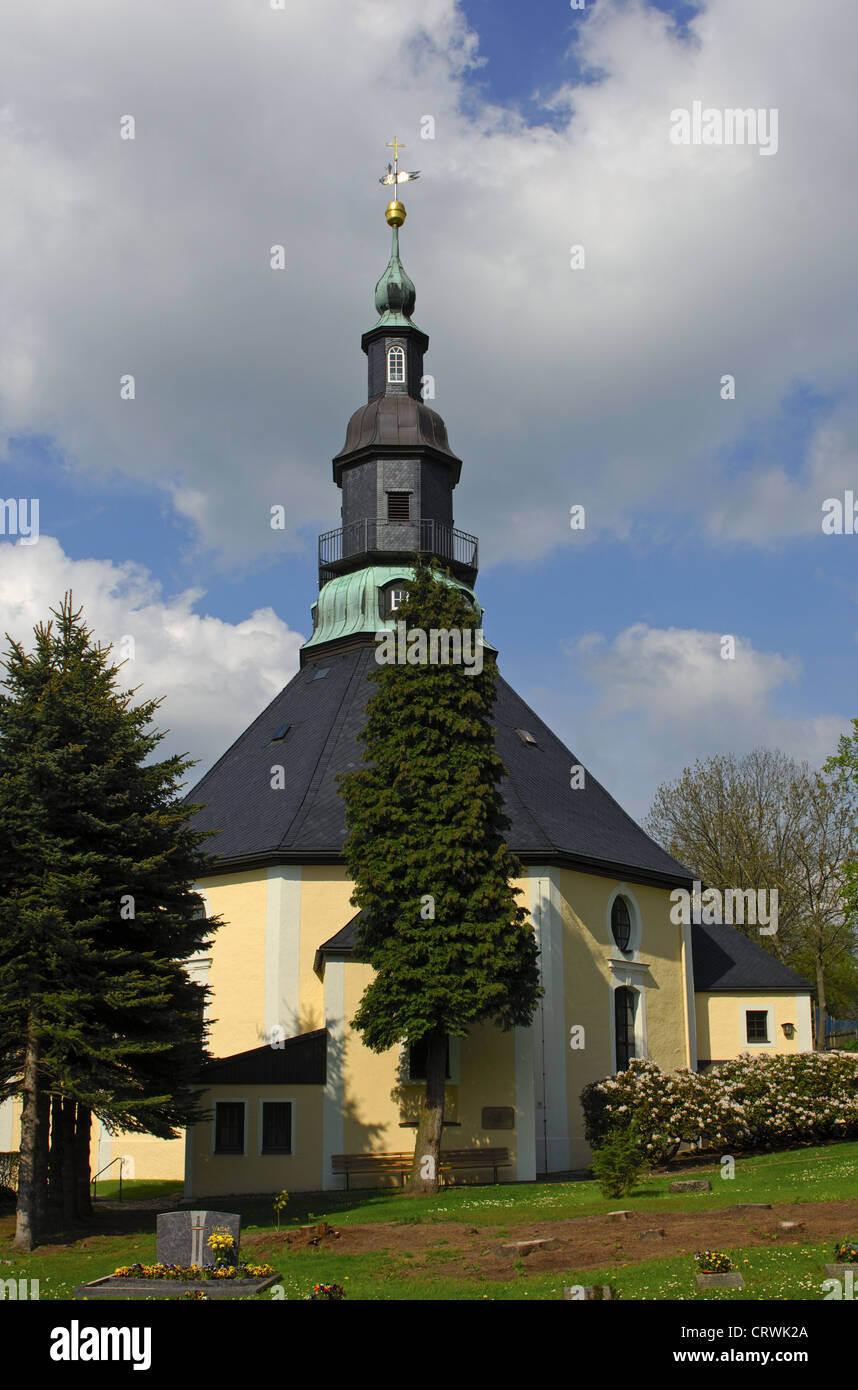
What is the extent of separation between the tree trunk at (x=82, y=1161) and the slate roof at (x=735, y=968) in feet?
60.5

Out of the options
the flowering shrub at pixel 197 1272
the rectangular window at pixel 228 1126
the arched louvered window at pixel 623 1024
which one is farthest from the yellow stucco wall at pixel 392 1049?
the flowering shrub at pixel 197 1272

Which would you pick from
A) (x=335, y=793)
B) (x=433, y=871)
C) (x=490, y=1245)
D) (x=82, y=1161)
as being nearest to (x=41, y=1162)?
(x=82, y=1161)

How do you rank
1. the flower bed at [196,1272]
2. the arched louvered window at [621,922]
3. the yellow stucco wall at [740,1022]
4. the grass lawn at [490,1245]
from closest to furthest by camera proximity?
the grass lawn at [490,1245]
the flower bed at [196,1272]
the arched louvered window at [621,922]
the yellow stucco wall at [740,1022]

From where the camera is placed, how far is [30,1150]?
1781 centimetres

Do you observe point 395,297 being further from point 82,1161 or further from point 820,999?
point 820,999

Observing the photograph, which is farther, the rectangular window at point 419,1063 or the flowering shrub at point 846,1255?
the rectangular window at point 419,1063

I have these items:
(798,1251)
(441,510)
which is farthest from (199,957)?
(798,1251)

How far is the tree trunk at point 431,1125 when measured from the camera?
21703mm

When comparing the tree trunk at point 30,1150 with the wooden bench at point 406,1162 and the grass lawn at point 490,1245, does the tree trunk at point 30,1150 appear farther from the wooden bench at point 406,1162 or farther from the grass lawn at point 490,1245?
the wooden bench at point 406,1162

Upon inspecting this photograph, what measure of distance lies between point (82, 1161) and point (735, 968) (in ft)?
65.8

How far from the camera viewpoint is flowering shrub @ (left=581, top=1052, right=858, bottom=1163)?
23.9m

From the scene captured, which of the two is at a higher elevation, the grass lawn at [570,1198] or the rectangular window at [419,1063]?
the rectangular window at [419,1063]
